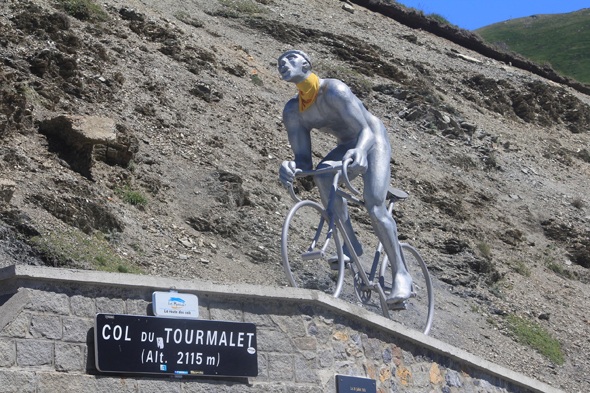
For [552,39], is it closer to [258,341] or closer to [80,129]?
[80,129]

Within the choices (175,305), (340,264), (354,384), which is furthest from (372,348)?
(175,305)

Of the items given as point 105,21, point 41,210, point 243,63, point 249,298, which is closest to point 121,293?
point 249,298

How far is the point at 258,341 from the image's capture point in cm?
505

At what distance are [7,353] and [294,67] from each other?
11.7 feet

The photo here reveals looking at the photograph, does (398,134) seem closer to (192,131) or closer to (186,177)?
(192,131)

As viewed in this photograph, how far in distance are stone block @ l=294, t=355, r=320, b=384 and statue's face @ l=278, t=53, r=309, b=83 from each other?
2544 millimetres

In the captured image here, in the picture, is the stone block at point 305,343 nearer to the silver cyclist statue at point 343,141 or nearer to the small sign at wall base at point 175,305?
the small sign at wall base at point 175,305

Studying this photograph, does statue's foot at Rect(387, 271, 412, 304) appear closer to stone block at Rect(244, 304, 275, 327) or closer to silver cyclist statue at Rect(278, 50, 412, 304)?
silver cyclist statue at Rect(278, 50, 412, 304)

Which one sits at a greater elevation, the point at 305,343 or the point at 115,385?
the point at 305,343

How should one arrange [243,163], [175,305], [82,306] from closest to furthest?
[82,306] → [175,305] → [243,163]

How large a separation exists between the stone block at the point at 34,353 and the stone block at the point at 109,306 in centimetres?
37

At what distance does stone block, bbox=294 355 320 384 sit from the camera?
16.9 ft

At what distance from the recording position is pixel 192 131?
1454cm

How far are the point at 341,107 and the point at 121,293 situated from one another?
9.19 ft
